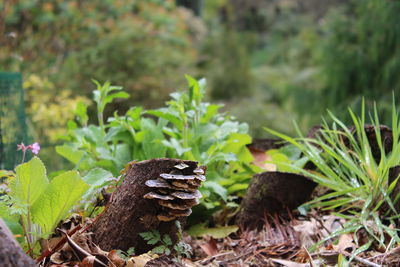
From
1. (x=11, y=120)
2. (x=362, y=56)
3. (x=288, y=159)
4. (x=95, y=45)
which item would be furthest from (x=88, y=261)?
(x=95, y=45)

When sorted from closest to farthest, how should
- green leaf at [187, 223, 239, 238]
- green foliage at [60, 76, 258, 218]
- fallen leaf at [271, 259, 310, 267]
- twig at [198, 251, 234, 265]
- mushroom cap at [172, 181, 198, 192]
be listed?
mushroom cap at [172, 181, 198, 192] < fallen leaf at [271, 259, 310, 267] < twig at [198, 251, 234, 265] < green leaf at [187, 223, 239, 238] < green foliage at [60, 76, 258, 218]

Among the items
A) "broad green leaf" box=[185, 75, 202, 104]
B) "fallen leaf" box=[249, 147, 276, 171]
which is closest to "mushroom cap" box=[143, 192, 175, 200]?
"broad green leaf" box=[185, 75, 202, 104]

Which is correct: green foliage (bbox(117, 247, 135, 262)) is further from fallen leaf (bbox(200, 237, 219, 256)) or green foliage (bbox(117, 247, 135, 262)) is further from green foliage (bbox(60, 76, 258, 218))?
green foliage (bbox(60, 76, 258, 218))

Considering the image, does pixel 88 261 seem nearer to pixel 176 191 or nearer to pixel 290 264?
pixel 176 191

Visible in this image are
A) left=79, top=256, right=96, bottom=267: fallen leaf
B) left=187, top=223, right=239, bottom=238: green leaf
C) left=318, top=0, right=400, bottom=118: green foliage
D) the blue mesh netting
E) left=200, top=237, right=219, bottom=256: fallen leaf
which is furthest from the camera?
left=318, top=0, right=400, bottom=118: green foliage

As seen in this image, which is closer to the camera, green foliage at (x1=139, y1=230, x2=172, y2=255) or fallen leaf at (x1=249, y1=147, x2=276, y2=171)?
green foliage at (x1=139, y1=230, x2=172, y2=255)

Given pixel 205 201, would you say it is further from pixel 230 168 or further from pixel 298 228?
pixel 298 228

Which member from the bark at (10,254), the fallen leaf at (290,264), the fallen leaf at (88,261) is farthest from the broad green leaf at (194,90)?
the bark at (10,254)
